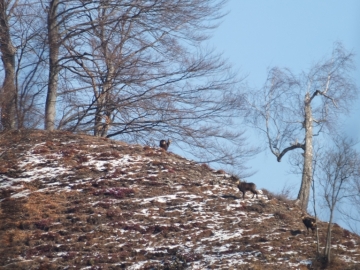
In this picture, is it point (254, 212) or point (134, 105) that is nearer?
point (254, 212)

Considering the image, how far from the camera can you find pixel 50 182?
15.3 meters

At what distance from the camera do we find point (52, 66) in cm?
1970

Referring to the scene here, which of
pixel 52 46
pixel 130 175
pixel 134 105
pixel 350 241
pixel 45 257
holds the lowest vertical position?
A: pixel 45 257

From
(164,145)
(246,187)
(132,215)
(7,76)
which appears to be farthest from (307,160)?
(7,76)

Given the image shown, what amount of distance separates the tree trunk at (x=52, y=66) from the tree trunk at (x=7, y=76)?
3.76 ft

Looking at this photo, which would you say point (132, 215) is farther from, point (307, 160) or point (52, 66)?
point (52, 66)

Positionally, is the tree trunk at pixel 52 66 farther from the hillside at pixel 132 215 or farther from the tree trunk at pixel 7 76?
the hillside at pixel 132 215

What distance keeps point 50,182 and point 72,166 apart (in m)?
1.01

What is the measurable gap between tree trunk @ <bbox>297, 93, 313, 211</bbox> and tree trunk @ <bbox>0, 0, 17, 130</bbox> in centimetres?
802

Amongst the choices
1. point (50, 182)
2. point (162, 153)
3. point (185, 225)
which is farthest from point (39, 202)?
point (162, 153)

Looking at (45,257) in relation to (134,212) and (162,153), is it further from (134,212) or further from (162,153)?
(162,153)

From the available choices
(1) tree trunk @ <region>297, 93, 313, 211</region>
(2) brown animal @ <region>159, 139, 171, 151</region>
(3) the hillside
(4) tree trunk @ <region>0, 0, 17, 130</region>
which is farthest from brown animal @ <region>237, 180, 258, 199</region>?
(4) tree trunk @ <region>0, 0, 17, 130</region>

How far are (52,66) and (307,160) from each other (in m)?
7.95

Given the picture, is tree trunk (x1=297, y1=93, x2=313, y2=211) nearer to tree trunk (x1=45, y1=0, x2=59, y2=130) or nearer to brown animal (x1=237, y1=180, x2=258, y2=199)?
brown animal (x1=237, y1=180, x2=258, y2=199)
